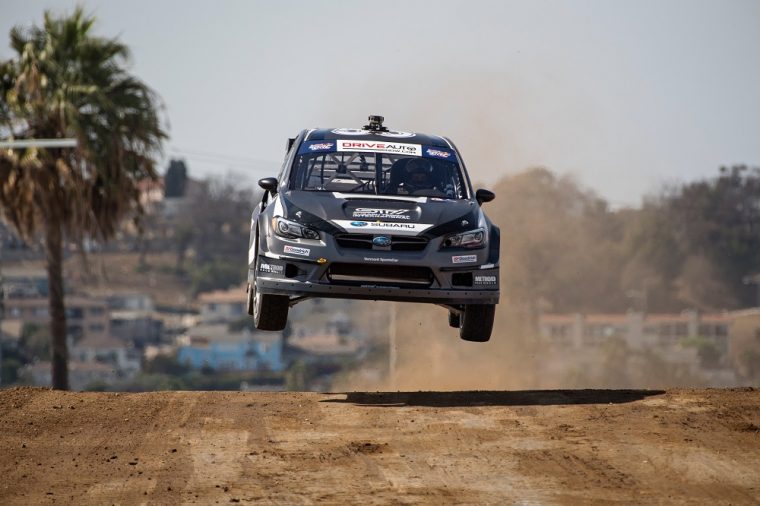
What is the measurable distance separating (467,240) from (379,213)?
2.69ft

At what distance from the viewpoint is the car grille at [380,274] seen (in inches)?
481

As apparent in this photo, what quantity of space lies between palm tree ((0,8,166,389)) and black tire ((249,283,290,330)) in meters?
12.7

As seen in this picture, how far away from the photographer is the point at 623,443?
1016cm

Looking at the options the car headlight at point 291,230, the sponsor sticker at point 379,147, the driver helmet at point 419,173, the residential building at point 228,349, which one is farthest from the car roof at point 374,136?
the residential building at point 228,349

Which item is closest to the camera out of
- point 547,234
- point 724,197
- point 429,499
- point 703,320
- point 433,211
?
point 429,499

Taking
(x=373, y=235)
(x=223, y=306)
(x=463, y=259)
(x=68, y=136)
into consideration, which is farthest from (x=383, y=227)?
(x=223, y=306)

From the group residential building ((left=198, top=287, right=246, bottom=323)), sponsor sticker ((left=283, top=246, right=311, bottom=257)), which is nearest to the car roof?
sponsor sticker ((left=283, top=246, right=311, bottom=257))

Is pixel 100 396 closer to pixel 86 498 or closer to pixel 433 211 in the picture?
pixel 433 211

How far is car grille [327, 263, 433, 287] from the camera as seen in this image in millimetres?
12211

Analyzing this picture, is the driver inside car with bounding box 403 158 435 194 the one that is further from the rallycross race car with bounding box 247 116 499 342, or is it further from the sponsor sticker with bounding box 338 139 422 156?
the sponsor sticker with bounding box 338 139 422 156

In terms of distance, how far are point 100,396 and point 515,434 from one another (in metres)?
4.20

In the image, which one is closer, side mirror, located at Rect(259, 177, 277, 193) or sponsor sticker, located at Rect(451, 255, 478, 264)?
sponsor sticker, located at Rect(451, 255, 478, 264)

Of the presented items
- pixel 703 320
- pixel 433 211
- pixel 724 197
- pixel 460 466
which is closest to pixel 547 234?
pixel 703 320

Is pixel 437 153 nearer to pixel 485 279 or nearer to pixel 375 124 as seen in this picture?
pixel 375 124
